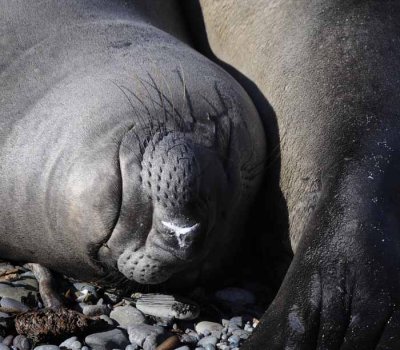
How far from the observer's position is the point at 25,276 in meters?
4.41

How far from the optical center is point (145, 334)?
3912 mm

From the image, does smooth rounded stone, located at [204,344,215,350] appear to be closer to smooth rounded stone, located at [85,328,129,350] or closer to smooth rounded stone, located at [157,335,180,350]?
smooth rounded stone, located at [157,335,180,350]

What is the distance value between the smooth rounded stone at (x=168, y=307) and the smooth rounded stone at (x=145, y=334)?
0.12 meters

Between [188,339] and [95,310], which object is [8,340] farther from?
[188,339]

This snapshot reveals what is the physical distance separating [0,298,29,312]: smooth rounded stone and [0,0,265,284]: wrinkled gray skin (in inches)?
10.7

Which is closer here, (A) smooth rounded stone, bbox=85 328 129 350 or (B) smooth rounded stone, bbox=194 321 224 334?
(A) smooth rounded stone, bbox=85 328 129 350

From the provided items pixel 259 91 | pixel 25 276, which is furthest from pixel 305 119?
pixel 25 276

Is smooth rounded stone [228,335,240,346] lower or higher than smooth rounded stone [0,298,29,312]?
lower

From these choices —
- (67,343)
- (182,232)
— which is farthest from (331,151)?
(67,343)

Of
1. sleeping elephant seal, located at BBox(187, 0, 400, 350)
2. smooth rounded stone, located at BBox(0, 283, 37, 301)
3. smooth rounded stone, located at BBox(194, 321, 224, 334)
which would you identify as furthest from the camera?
smooth rounded stone, located at BBox(0, 283, 37, 301)

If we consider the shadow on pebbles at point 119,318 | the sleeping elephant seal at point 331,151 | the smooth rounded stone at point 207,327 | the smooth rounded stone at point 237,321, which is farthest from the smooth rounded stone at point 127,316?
the sleeping elephant seal at point 331,151

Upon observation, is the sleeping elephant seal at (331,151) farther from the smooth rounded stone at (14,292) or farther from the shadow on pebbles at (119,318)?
the smooth rounded stone at (14,292)

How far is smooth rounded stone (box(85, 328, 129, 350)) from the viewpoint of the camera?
3.84 meters

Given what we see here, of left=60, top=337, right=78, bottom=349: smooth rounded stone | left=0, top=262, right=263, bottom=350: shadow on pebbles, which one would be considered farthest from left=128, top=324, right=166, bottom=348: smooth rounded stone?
left=60, top=337, right=78, bottom=349: smooth rounded stone
